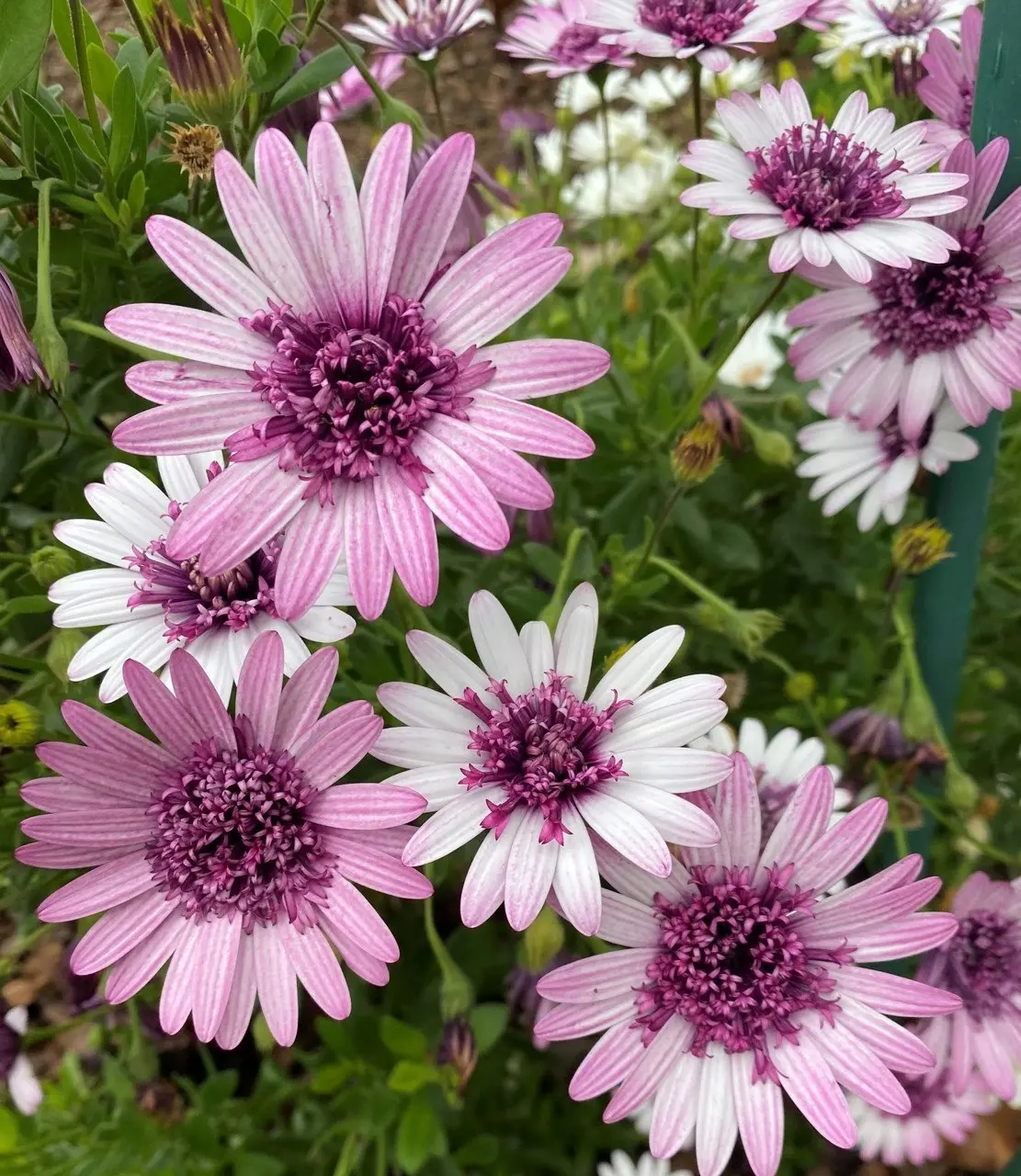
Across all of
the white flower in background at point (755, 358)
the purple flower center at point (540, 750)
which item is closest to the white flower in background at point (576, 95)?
the white flower in background at point (755, 358)

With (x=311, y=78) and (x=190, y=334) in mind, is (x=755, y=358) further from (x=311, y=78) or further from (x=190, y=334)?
(x=190, y=334)

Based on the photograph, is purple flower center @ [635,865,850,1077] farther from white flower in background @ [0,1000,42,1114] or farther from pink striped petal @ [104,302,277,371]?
white flower in background @ [0,1000,42,1114]

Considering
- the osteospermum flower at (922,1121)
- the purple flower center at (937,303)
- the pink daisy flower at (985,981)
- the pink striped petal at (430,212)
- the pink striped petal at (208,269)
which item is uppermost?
the purple flower center at (937,303)

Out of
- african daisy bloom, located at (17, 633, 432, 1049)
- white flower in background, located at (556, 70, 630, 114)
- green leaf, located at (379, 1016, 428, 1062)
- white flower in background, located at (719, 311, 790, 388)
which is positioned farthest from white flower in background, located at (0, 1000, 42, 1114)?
white flower in background, located at (556, 70, 630, 114)

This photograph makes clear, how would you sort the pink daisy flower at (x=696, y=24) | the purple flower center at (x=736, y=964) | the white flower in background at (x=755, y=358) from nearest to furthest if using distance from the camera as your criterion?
1. the purple flower center at (x=736, y=964)
2. the pink daisy flower at (x=696, y=24)
3. the white flower in background at (x=755, y=358)

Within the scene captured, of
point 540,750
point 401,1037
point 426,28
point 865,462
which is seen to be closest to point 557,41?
point 426,28

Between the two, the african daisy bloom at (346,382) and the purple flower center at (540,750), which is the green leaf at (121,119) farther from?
the purple flower center at (540,750)
